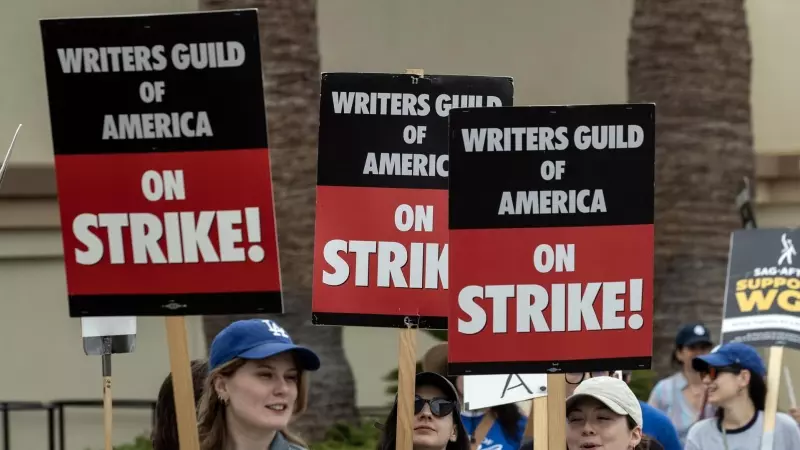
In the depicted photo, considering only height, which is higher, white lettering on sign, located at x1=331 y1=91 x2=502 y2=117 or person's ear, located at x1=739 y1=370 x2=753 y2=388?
white lettering on sign, located at x1=331 y1=91 x2=502 y2=117

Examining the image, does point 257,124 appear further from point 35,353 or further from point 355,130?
point 35,353

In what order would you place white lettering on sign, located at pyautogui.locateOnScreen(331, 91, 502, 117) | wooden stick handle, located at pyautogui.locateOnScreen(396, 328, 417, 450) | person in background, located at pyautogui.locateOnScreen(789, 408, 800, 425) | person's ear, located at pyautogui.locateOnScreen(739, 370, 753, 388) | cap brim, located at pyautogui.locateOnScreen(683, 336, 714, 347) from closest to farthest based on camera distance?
wooden stick handle, located at pyautogui.locateOnScreen(396, 328, 417, 450) → white lettering on sign, located at pyautogui.locateOnScreen(331, 91, 502, 117) → person's ear, located at pyautogui.locateOnScreen(739, 370, 753, 388) → person in background, located at pyautogui.locateOnScreen(789, 408, 800, 425) → cap brim, located at pyautogui.locateOnScreen(683, 336, 714, 347)

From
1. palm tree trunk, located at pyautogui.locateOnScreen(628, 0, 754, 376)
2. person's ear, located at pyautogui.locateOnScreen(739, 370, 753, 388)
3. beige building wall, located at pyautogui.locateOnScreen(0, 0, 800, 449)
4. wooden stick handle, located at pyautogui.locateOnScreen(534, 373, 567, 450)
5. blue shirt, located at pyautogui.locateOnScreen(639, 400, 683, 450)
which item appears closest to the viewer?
wooden stick handle, located at pyautogui.locateOnScreen(534, 373, 567, 450)

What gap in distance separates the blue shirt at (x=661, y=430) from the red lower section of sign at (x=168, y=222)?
2627 millimetres

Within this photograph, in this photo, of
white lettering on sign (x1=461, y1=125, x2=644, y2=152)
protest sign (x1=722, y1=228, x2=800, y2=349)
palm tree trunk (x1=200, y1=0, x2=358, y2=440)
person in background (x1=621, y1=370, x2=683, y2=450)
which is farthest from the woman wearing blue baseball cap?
palm tree trunk (x1=200, y1=0, x2=358, y2=440)

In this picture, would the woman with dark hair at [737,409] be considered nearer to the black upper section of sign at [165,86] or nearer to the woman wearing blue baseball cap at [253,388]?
the woman wearing blue baseball cap at [253,388]

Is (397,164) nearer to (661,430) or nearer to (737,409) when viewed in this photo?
(661,430)

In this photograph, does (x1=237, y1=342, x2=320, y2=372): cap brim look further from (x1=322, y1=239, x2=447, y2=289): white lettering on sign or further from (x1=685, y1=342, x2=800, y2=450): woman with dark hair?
(x1=685, y1=342, x2=800, y2=450): woman with dark hair

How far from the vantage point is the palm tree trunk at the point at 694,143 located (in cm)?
1351

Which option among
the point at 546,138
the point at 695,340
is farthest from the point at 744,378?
the point at 546,138

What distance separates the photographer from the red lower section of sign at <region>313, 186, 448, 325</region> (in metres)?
6.73

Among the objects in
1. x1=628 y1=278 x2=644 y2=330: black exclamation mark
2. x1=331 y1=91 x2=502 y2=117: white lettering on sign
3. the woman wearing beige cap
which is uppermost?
x1=331 y1=91 x2=502 y2=117: white lettering on sign

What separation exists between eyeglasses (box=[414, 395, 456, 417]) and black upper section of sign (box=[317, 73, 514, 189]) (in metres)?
0.84

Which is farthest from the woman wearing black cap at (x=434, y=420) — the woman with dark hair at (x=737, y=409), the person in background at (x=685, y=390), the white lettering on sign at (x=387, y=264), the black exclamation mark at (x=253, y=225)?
the person in background at (x=685, y=390)
